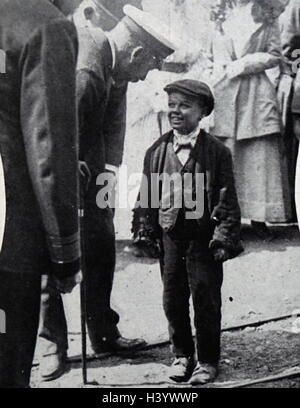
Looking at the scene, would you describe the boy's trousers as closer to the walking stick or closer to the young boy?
the young boy

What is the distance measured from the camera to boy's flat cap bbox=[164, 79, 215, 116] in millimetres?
4492

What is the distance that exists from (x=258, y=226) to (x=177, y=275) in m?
0.65

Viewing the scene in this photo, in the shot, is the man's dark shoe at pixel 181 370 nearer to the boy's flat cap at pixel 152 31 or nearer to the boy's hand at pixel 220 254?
the boy's hand at pixel 220 254

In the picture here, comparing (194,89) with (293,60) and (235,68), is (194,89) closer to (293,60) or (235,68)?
(235,68)

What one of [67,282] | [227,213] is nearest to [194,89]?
[227,213]

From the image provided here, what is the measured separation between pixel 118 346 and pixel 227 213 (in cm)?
108

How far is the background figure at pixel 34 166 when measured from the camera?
12.7 feet

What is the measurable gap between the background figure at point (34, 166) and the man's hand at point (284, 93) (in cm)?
142

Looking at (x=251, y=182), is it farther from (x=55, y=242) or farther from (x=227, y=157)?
(x=55, y=242)

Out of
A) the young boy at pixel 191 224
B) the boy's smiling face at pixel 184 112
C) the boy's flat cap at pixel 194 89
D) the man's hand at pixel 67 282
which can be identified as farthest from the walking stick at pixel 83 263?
the boy's flat cap at pixel 194 89

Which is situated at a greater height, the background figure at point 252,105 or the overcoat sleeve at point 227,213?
the background figure at point 252,105

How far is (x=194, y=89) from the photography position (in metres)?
4.50

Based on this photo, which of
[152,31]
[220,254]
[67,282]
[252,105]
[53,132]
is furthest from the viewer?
[252,105]

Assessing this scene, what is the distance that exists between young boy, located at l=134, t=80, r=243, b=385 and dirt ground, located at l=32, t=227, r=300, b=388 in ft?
0.34
